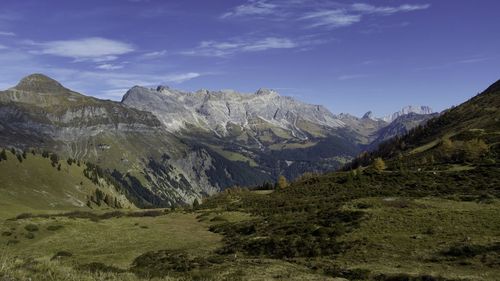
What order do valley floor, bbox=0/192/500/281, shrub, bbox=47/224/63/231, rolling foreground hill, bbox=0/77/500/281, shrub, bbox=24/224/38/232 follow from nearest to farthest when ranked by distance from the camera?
valley floor, bbox=0/192/500/281
rolling foreground hill, bbox=0/77/500/281
shrub, bbox=24/224/38/232
shrub, bbox=47/224/63/231

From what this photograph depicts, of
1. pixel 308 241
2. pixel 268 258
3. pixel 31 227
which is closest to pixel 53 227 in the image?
pixel 31 227

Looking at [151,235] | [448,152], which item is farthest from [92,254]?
[448,152]

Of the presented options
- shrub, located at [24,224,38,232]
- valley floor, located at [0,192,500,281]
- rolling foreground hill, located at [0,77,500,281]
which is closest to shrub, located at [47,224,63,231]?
rolling foreground hill, located at [0,77,500,281]

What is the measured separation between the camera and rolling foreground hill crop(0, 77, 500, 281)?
103 ft

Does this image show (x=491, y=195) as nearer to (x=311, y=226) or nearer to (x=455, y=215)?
(x=455, y=215)

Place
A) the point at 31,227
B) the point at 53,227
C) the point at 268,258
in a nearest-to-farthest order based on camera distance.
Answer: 1. the point at 268,258
2. the point at 31,227
3. the point at 53,227

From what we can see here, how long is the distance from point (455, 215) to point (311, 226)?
1544cm

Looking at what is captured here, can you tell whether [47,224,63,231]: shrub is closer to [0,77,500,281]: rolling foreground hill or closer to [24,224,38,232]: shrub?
[0,77,500,281]: rolling foreground hill

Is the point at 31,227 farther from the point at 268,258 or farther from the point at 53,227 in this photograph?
the point at 268,258

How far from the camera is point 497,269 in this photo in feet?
99.9

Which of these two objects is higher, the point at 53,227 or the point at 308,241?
the point at 53,227

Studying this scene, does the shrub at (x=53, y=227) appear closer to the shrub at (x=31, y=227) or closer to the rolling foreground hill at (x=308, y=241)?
the rolling foreground hill at (x=308, y=241)

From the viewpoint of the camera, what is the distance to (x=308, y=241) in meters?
44.7

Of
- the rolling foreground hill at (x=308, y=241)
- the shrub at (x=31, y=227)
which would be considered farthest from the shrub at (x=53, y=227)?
the shrub at (x=31, y=227)
